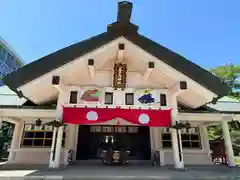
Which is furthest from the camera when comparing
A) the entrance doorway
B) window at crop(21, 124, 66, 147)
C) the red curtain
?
the entrance doorway

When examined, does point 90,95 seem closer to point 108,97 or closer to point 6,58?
point 108,97

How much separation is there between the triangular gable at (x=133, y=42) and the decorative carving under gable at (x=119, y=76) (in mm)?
1277

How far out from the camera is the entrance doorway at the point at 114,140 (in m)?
9.53

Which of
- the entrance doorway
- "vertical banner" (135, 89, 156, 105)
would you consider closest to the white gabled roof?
"vertical banner" (135, 89, 156, 105)

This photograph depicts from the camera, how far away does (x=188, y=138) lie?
31.9ft

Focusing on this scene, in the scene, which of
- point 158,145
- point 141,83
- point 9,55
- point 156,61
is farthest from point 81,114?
point 9,55

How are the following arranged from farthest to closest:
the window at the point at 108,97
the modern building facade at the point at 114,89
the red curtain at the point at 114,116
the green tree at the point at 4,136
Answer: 1. the green tree at the point at 4,136
2. the window at the point at 108,97
3. the red curtain at the point at 114,116
4. the modern building facade at the point at 114,89

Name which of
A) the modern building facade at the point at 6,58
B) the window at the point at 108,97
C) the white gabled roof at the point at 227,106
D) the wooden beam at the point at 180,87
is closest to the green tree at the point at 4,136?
the modern building facade at the point at 6,58

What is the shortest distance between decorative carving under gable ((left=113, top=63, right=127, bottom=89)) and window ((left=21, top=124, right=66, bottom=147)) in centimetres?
425

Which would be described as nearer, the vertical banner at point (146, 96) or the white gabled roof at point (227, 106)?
the vertical banner at point (146, 96)

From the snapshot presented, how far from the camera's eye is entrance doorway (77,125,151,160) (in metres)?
9.53

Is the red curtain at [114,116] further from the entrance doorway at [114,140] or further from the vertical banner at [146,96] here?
the entrance doorway at [114,140]

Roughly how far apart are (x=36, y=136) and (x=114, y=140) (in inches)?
161

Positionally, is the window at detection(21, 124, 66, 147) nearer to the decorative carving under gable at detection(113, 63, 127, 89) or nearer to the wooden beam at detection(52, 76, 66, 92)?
the wooden beam at detection(52, 76, 66, 92)
